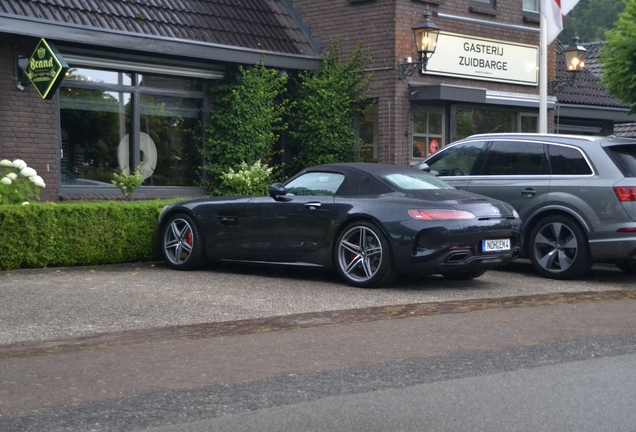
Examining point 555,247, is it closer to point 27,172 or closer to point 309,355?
point 309,355

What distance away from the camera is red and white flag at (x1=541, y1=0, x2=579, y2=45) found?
16.0m

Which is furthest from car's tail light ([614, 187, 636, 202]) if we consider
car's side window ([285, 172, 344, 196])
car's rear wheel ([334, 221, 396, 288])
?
car's side window ([285, 172, 344, 196])

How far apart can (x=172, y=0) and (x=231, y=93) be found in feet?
6.19

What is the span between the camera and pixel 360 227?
34.6 feet

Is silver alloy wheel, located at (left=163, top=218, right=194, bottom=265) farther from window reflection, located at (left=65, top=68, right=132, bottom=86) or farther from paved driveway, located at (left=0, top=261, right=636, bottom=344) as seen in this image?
window reflection, located at (left=65, top=68, right=132, bottom=86)

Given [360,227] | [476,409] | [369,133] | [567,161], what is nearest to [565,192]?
[567,161]

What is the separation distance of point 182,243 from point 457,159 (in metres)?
3.81

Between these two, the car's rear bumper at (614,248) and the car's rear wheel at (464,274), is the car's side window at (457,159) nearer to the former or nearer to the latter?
the car's rear wheel at (464,274)

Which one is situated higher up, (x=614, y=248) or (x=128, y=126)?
(x=128, y=126)

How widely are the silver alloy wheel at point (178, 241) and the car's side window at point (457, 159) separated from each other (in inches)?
136

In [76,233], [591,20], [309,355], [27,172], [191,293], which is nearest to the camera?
[309,355]

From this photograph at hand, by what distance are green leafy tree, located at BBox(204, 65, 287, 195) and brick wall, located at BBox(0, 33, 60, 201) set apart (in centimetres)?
296

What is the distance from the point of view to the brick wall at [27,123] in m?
14.3

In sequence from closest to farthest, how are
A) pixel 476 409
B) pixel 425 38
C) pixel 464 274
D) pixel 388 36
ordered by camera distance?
pixel 476 409
pixel 464 274
pixel 425 38
pixel 388 36
